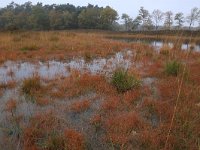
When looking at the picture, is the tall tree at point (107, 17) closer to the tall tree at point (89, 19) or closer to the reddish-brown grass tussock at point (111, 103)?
the tall tree at point (89, 19)

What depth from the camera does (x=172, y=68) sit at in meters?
8.71

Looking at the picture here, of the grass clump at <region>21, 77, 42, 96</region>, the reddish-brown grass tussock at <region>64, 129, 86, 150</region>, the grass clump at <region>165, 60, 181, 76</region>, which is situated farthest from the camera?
the grass clump at <region>165, 60, 181, 76</region>

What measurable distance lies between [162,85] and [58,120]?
378cm

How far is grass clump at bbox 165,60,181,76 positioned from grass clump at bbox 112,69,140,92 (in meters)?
2.01

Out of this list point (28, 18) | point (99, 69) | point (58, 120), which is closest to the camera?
point (58, 120)

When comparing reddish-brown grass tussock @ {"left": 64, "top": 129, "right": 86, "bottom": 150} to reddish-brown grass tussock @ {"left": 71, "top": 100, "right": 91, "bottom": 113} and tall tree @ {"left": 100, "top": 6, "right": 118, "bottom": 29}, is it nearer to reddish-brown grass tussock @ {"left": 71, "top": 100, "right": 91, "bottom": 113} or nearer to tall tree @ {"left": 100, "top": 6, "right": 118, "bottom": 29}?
reddish-brown grass tussock @ {"left": 71, "top": 100, "right": 91, "bottom": 113}

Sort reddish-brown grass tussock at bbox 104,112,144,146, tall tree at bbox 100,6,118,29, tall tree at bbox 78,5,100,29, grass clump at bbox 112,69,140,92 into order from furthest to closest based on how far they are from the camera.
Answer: tall tree at bbox 100,6,118,29 → tall tree at bbox 78,5,100,29 → grass clump at bbox 112,69,140,92 → reddish-brown grass tussock at bbox 104,112,144,146

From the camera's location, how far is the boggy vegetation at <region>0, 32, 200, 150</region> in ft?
13.8

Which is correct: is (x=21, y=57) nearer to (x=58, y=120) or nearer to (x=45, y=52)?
(x=45, y=52)

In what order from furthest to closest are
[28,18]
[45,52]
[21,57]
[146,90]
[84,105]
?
1. [28,18]
2. [45,52]
3. [21,57]
4. [146,90]
5. [84,105]

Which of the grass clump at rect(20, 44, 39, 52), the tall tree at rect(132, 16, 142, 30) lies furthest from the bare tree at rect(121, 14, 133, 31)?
the grass clump at rect(20, 44, 39, 52)

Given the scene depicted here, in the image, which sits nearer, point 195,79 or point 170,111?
point 170,111

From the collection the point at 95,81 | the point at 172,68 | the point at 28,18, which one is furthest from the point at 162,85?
the point at 28,18

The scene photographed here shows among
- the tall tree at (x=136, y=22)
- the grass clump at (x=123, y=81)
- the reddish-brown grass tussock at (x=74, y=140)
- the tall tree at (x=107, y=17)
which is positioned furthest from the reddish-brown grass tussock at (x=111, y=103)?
the tall tree at (x=136, y=22)
